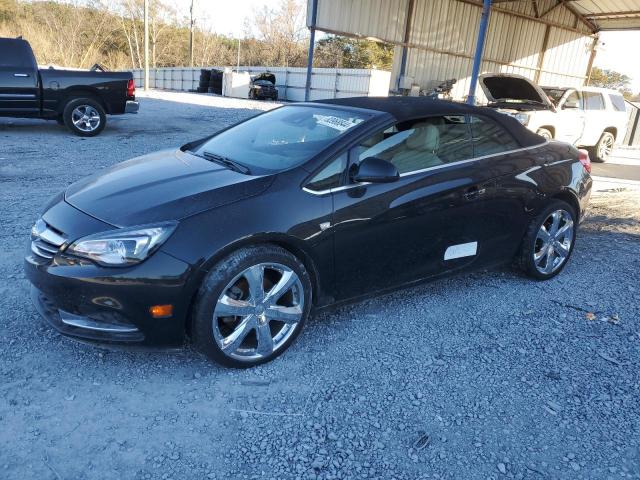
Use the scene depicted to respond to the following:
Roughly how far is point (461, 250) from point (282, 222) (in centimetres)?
156

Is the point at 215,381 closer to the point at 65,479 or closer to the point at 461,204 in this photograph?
the point at 65,479

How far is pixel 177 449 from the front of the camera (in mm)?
2301

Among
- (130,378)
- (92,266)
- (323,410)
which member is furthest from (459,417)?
(92,266)

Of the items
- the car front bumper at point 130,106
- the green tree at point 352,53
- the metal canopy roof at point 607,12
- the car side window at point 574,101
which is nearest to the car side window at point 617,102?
the car side window at point 574,101

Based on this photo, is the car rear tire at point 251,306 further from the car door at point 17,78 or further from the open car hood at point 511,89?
the open car hood at point 511,89

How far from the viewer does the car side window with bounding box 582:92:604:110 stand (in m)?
12.1

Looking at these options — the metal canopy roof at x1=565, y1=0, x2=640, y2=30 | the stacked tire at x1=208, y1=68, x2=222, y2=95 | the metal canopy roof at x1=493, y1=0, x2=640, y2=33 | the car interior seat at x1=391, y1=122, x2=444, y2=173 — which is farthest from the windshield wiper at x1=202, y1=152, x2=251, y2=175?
the stacked tire at x1=208, y1=68, x2=222, y2=95

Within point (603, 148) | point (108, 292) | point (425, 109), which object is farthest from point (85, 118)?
point (603, 148)

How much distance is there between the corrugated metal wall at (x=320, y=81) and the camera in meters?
26.1

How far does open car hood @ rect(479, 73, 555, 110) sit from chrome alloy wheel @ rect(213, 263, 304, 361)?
395 inches

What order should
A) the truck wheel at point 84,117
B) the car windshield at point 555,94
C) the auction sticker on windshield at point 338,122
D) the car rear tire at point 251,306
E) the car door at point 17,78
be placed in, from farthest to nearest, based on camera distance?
the car windshield at point 555,94, the truck wheel at point 84,117, the car door at point 17,78, the auction sticker on windshield at point 338,122, the car rear tire at point 251,306

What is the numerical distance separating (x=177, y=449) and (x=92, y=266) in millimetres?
992

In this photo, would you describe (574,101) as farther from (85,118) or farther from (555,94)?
(85,118)

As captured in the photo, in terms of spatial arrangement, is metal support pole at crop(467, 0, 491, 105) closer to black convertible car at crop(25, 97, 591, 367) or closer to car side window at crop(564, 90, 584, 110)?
car side window at crop(564, 90, 584, 110)
